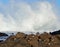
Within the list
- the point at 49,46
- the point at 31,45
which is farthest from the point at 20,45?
the point at 49,46

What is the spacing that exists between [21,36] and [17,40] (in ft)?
3.54

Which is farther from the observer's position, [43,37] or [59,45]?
[43,37]

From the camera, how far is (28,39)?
24516 mm

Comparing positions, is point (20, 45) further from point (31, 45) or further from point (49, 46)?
point (49, 46)

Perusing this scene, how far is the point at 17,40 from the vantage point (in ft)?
80.1

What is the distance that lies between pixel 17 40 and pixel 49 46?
2.87m

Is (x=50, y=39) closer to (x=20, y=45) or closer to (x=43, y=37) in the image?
(x=43, y=37)

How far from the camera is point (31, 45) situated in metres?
23.5

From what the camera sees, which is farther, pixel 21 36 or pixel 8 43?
pixel 21 36

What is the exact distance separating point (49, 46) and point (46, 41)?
88 cm

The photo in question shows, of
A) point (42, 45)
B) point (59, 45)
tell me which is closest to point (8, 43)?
point (42, 45)

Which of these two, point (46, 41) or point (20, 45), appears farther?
point (46, 41)

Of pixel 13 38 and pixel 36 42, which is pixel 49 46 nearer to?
pixel 36 42

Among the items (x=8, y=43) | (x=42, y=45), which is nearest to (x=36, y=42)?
(x=42, y=45)
